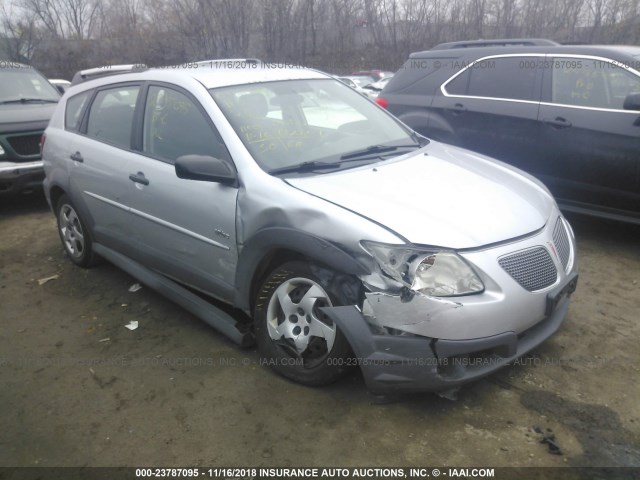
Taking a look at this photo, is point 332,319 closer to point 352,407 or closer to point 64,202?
point 352,407

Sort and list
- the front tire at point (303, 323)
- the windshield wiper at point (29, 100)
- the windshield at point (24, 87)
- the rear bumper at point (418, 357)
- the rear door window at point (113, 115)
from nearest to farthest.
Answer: the rear bumper at point (418, 357), the front tire at point (303, 323), the rear door window at point (113, 115), the windshield wiper at point (29, 100), the windshield at point (24, 87)

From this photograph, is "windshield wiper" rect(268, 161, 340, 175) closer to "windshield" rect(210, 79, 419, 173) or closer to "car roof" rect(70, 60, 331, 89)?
"windshield" rect(210, 79, 419, 173)

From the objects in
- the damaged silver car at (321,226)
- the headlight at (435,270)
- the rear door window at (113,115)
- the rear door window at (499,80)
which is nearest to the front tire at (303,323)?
the damaged silver car at (321,226)

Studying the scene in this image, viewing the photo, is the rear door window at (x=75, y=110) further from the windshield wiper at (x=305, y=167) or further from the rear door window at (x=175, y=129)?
the windshield wiper at (x=305, y=167)

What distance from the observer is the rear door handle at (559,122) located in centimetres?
512

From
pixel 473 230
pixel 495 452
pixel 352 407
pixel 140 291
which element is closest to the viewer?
pixel 495 452

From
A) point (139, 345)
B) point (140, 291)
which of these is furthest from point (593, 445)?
point (140, 291)

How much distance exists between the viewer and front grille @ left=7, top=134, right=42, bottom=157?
6957 mm

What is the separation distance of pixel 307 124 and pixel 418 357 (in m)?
1.87

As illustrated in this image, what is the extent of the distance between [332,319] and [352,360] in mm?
278

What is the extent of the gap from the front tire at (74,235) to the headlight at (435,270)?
3.25 meters

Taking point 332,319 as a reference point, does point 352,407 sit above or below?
below

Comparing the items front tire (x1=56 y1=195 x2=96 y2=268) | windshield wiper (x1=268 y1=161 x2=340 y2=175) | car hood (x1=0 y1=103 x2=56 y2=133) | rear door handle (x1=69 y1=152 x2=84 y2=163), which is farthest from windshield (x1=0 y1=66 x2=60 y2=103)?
windshield wiper (x1=268 y1=161 x2=340 y2=175)

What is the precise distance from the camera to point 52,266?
524 centimetres
